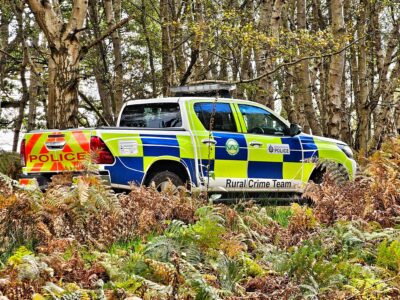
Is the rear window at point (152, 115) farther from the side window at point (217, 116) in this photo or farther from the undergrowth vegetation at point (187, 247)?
the undergrowth vegetation at point (187, 247)

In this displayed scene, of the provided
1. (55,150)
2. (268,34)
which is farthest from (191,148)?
(268,34)

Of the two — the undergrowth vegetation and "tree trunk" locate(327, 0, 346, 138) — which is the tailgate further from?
"tree trunk" locate(327, 0, 346, 138)

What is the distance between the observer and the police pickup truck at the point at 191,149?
7609 mm

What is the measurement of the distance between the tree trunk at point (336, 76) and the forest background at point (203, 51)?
0.8 inches

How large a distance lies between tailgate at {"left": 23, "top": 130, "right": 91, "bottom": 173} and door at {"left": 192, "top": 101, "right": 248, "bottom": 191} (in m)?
1.83

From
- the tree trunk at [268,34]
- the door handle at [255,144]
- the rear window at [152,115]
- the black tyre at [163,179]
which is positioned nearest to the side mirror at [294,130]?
the door handle at [255,144]

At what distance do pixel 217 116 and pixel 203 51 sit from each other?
33.5 feet

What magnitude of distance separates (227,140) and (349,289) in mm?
5609

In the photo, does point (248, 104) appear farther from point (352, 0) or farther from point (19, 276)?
point (352, 0)

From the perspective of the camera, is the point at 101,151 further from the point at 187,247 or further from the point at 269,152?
the point at 187,247

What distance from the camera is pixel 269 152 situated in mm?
9297

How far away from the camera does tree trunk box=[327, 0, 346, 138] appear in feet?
38.4

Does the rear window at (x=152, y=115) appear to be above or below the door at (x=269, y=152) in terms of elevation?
above

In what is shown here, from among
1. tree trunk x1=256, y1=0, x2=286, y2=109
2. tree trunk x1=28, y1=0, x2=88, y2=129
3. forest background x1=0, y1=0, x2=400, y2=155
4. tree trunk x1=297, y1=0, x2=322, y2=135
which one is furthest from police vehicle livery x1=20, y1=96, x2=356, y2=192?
tree trunk x1=297, y1=0, x2=322, y2=135
